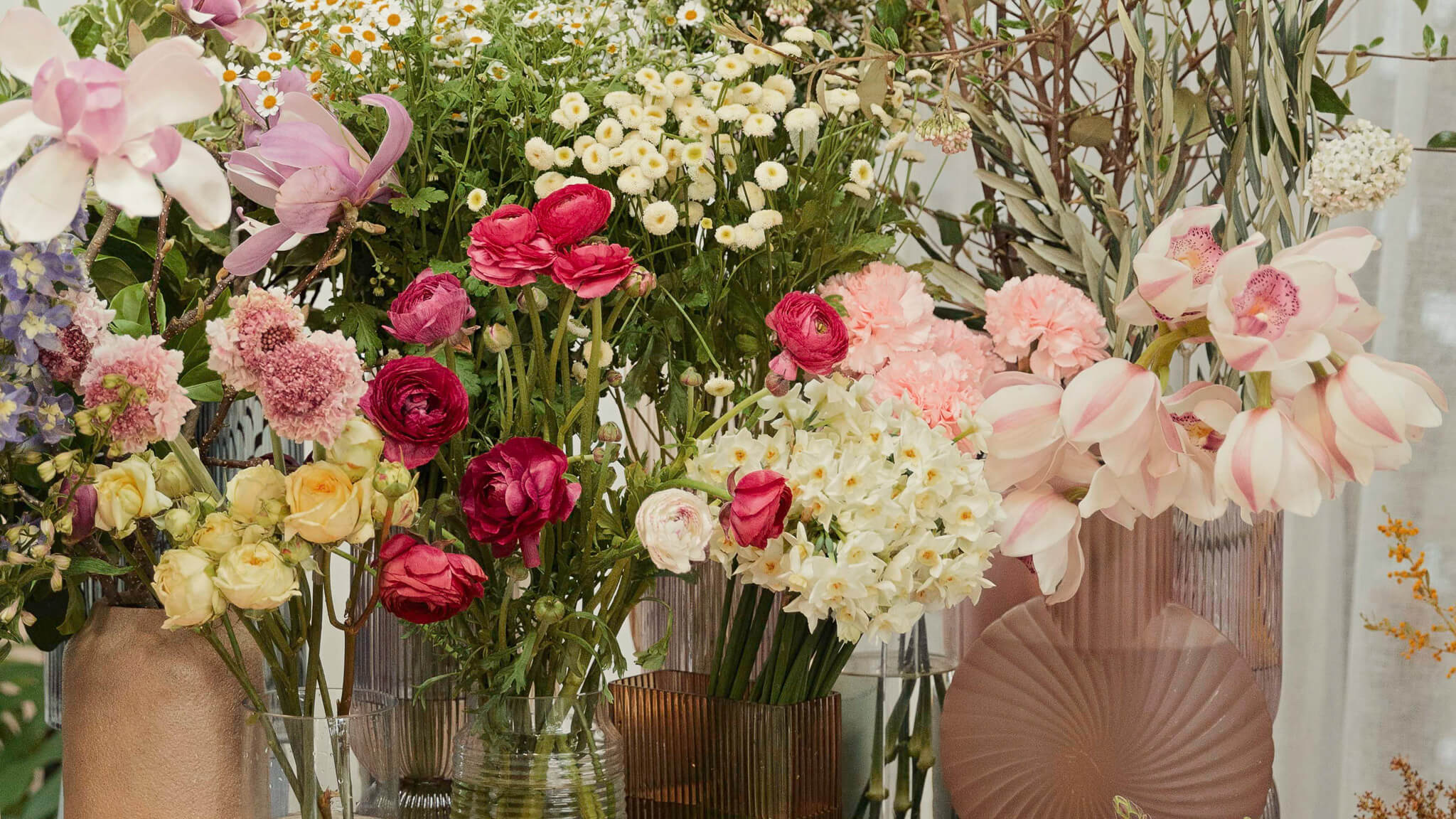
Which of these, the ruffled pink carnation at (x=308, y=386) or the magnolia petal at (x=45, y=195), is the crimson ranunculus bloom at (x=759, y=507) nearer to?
the ruffled pink carnation at (x=308, y=386)

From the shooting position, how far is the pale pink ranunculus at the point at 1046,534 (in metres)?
0.62

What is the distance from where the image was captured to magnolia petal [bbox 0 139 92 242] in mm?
363

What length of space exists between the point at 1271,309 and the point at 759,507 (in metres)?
0.23

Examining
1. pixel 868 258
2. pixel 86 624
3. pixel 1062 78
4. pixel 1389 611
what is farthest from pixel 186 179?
pixel 1389 611

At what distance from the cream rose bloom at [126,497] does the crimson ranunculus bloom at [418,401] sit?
3.9 inches

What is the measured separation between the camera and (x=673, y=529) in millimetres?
520

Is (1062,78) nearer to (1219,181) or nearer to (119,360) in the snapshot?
(1219,181)

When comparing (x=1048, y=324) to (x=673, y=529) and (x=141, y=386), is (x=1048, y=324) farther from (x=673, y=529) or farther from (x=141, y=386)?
(x=141, y=386)

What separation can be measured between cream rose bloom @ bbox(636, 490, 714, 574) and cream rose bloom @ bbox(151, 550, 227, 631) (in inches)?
6.9

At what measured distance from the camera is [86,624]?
0.58 m

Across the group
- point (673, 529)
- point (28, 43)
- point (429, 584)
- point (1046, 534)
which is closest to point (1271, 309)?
point (1046, 534)

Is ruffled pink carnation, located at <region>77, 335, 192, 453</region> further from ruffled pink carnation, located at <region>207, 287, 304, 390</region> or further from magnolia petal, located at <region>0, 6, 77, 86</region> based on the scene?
magnolia petal, located at <region>0, 6, 77, 86</region>

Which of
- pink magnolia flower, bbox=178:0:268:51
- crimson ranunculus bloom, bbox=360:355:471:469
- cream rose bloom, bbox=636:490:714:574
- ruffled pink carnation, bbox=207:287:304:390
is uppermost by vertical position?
pink magnolia flower, bbox=178:0:268:51

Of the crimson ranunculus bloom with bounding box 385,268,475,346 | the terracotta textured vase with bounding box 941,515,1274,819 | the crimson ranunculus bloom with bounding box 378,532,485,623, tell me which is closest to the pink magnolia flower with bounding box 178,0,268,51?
the crimson ranunculus bloom with bounding box 385,268,475,346
